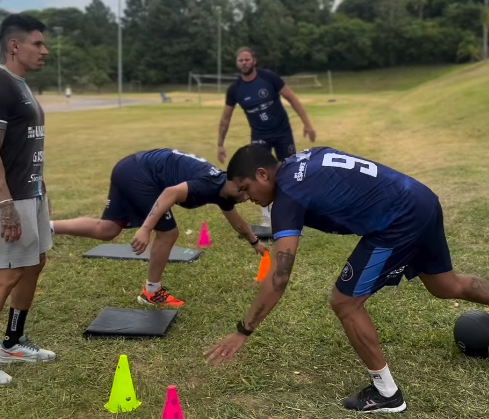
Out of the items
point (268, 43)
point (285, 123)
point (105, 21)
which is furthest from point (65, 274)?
point (105, 21)

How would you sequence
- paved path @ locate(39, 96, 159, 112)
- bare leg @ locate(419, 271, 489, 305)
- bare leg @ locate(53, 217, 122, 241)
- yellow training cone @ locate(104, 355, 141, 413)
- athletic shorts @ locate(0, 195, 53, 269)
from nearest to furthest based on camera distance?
yellow training cone @ locate(104, 355, 141, 413) < bare leg @ locate(419, 271, 489, 305) < athletic shorts @ locate(0, 195, 53, 269) < bare leg @ locate(53, 217, 122, 241) < paved path @ locate(39, 96, 159, 112)

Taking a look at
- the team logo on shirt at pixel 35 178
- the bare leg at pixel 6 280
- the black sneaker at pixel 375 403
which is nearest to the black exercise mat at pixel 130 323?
the bare leg at pixel 6 280

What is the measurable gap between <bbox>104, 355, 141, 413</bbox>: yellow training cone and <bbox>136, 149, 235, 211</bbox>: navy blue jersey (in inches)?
57.8

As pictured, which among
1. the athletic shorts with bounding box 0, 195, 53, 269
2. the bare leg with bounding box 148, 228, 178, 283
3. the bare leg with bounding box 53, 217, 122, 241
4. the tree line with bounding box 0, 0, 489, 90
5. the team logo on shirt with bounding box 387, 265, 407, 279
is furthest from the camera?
the tree line with bounding box 0, 0, 489, 90

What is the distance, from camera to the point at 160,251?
5.02m

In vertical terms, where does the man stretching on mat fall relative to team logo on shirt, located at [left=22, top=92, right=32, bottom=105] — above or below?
below

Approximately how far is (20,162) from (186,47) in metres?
94.0

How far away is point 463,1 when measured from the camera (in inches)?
3531

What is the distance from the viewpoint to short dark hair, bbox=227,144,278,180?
3.12 meters

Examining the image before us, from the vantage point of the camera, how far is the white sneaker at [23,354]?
13.0 ft

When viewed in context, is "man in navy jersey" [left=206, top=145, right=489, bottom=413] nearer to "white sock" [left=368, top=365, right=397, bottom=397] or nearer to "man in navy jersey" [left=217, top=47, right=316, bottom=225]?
"white sock" [left=368, top=365, right=397, bottom=397]

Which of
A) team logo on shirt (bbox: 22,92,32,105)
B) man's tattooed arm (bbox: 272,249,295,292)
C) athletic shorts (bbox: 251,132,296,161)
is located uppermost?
team logo on shirt (bbox: 22,92,32,105)

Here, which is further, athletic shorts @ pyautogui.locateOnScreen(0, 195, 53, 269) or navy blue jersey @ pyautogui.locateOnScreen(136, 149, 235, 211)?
navy blue jersey @ pyautogui.locateOnScreen(136, 149, 235, 211)

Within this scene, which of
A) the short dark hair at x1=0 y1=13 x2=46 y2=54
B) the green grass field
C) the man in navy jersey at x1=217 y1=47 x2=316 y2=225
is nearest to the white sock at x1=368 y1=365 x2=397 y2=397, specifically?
the green grass field
